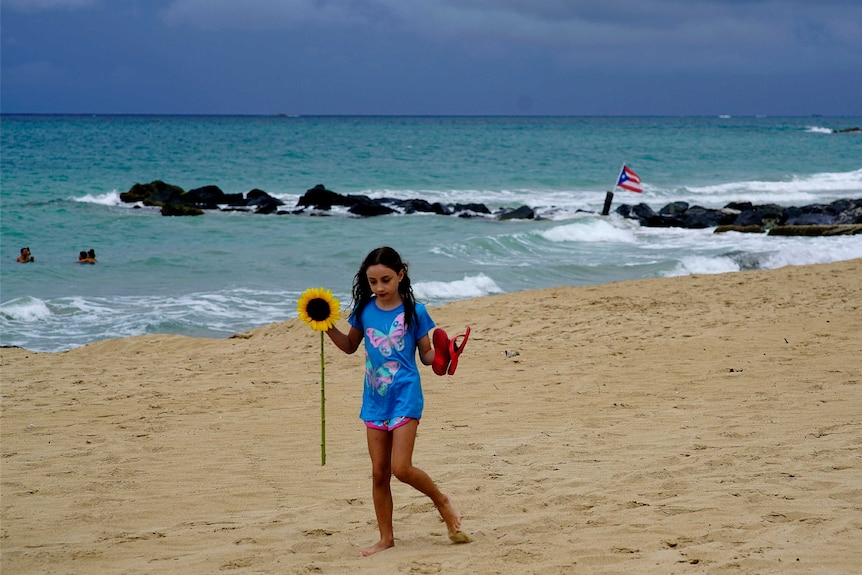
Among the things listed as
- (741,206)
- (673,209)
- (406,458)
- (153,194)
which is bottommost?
(406,458)

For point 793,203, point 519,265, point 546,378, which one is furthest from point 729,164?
point 546,378

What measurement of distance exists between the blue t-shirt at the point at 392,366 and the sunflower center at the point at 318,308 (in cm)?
37

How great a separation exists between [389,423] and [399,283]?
69 centimetres

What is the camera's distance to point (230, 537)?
15.7 feet

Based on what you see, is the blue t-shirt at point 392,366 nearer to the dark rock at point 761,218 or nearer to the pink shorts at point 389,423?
the pink shorts at point 389,423

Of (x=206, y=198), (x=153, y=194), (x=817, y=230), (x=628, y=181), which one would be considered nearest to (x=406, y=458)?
(x=817, y=230)

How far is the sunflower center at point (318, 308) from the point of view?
4.73 m

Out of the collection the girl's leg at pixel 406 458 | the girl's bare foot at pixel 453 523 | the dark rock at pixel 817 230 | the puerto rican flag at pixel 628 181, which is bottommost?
the girl's bare foot at pixel 453 523

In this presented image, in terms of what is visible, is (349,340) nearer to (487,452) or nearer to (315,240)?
(487,452)

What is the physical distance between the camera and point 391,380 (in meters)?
4.33

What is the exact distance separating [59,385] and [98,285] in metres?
7.55

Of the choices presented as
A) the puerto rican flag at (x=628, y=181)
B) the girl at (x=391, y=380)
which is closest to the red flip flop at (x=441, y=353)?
the girl at (x=391, y=380)

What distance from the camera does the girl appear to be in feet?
14.1

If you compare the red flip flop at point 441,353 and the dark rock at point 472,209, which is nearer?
the red flip flop at point 441,353
